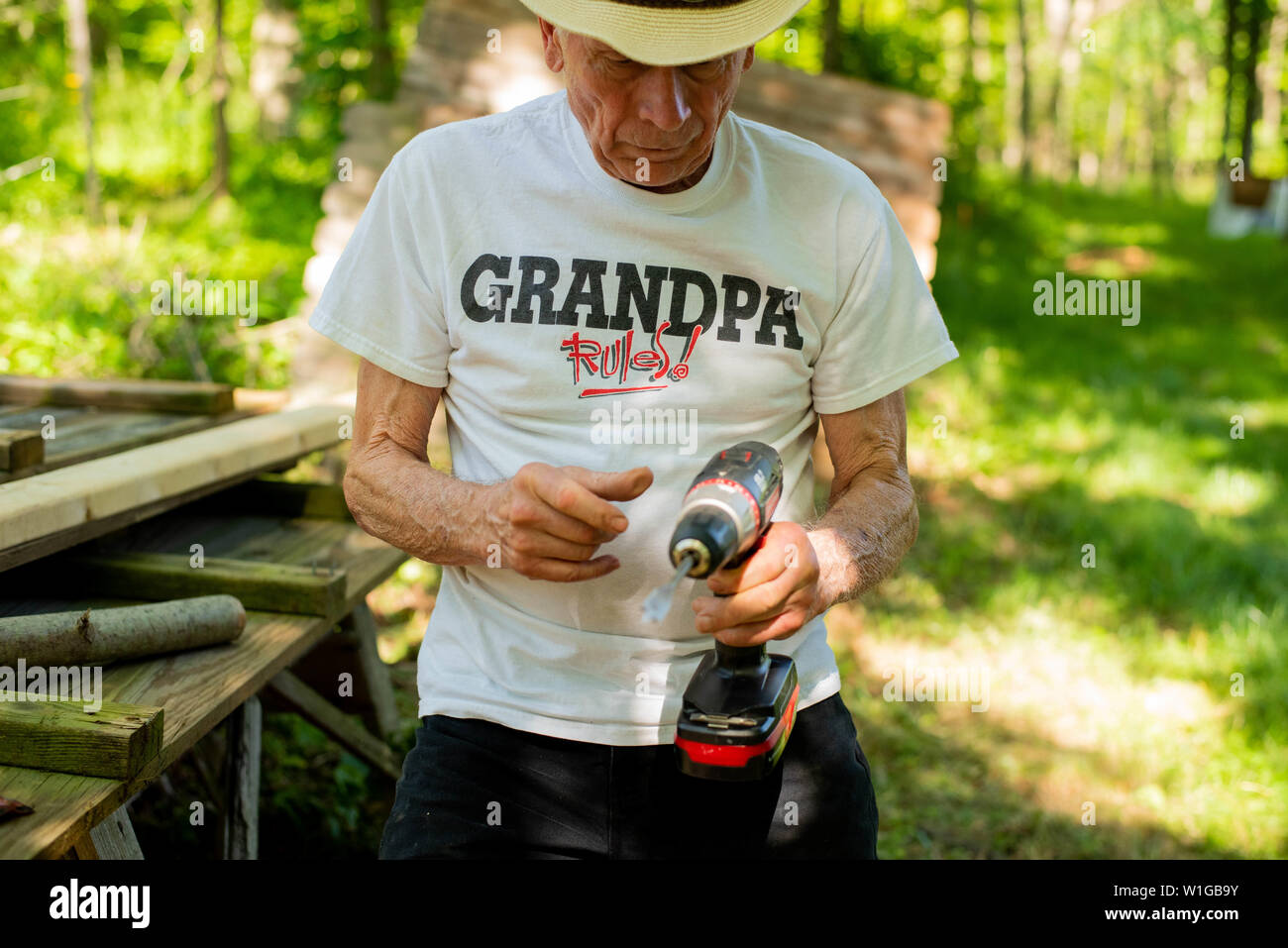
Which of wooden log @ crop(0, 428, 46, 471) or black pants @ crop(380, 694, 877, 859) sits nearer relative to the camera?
black pants @ crop(380, 694, 877, 859)

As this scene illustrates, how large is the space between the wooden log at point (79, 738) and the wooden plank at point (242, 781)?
3.21 feet

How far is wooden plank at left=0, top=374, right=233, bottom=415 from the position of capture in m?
3.28

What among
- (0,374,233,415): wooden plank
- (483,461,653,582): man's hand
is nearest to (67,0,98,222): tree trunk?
(0,374,233,415): wooden plank

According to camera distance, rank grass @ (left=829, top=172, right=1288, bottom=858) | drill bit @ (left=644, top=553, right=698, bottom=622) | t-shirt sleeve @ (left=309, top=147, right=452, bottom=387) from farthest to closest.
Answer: grass @ (left=829, top=172, right=1288, bottom=858), t-shirt sleeve @ (left=309, top=147, right=452, bottom=387), drill bit @ (left=644, top=553, right=698, bottom=622)

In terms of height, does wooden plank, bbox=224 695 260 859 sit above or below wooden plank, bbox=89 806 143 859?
below

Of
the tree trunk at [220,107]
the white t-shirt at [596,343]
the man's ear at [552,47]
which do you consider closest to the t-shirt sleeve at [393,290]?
the white t-shirt at [596,343]

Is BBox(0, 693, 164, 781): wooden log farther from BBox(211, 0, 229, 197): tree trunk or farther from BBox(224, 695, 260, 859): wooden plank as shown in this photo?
BBox(211, 0, 229, 197): tree trunk

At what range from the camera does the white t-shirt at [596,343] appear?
2070 mm

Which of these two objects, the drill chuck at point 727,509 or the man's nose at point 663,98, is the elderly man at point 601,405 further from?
the drill chuck at point 727,509

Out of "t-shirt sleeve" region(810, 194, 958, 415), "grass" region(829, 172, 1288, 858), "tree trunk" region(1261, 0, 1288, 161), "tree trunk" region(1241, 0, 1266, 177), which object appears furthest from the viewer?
"tree trunk" region(1261, 0, 1288, 161)

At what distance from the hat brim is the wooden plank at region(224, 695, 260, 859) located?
1.86 m

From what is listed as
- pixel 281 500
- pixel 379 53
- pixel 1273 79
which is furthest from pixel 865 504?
pixel 1273 79

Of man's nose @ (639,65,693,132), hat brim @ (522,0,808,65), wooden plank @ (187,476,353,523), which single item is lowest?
wooden plank @ (187,476,353,523)
